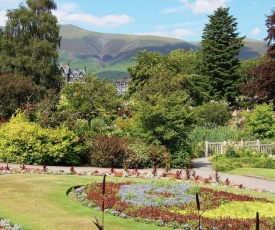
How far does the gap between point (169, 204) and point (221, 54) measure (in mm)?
47340

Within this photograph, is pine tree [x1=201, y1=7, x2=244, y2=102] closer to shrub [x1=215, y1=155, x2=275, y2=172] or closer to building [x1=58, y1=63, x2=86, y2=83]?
building [x1=58, y1=63, x2=86, y2=83]

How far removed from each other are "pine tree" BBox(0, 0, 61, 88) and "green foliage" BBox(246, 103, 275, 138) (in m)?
24.5

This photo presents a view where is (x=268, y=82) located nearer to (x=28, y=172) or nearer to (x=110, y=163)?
(x=110, y=163)

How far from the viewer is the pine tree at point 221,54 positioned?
55750 millimetres

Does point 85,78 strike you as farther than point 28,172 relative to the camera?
Yes

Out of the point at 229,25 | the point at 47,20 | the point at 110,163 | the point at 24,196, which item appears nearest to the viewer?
Result: the point at 24,196

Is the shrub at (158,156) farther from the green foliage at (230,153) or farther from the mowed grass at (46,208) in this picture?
the mowed grass at (46,208)

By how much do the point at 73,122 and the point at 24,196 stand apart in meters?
11.2

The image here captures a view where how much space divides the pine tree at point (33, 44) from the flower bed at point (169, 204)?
3523 cm

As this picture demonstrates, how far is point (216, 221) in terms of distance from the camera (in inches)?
360

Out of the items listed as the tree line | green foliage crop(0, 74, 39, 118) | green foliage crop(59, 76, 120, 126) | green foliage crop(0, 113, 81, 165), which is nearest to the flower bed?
the tree line

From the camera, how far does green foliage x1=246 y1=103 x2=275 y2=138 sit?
103ft

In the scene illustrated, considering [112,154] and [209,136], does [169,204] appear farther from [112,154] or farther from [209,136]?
[209,136]

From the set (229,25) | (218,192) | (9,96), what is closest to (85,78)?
(9,96)
